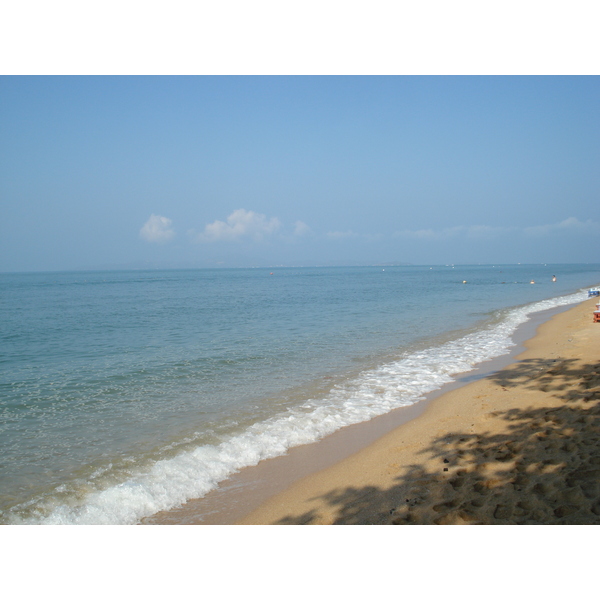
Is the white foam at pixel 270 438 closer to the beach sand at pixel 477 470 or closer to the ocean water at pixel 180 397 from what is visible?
the ocean water at pixel 180 397

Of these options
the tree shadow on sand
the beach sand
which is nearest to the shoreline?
the beach sand

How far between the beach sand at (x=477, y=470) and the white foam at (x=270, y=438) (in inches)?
43.4

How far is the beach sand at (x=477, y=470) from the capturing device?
4125 millimetres

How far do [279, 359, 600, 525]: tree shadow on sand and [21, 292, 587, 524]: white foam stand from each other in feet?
5.93

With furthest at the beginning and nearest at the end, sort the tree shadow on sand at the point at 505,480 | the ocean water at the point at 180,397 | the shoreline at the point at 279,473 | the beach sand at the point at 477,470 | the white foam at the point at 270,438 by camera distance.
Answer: the ocean water at the point at 180,397 → the white foam at the point at 270,438 → the shoreline at the point at 279,473 → the beach sand at the point at 477,470 → the tree shadow on sand at the point at 505,480

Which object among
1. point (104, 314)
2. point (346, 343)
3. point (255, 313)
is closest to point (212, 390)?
point (346, 343)

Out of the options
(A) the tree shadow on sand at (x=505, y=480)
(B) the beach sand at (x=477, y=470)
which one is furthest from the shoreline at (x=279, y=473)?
(A) the tree shadow on sand at (x=505, y=480)

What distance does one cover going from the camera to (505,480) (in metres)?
4.62

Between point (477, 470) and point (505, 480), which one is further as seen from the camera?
point (477, 470)

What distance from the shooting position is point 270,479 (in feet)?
19.4

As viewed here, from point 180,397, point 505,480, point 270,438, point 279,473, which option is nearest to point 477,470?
point 505,480

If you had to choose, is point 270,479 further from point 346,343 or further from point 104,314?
point 104,314

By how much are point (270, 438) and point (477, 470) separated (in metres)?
3.49

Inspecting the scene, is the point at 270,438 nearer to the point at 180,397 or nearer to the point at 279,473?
the point at 279,473
